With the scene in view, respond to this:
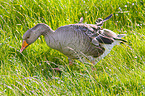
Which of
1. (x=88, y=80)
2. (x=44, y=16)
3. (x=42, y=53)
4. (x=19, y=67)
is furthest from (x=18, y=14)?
(x=88, y=80)

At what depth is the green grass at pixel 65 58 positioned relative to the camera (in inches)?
159

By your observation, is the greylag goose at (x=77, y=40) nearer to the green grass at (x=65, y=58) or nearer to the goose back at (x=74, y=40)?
the goose back at (x=74, y=40)

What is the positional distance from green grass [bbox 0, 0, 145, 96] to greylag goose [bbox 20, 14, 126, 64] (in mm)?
214

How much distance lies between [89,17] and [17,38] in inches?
75.5

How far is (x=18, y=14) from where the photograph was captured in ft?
21.1

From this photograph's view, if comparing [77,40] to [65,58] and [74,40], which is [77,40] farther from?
[65,58]

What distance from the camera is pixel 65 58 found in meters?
5.43

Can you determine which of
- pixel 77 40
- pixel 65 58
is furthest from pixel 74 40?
pixel 65 58

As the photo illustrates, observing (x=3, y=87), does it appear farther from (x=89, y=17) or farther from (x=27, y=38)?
(x=89, y=17)

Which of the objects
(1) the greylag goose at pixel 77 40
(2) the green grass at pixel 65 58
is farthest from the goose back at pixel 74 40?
(2) the green grass at pixel 65 58

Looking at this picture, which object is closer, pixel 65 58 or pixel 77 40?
pixel 77 40

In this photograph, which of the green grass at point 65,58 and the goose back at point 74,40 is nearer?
the green grass at point 65,58

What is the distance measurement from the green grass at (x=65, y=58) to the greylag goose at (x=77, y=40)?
214mm

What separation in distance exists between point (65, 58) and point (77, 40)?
76 centimetres
